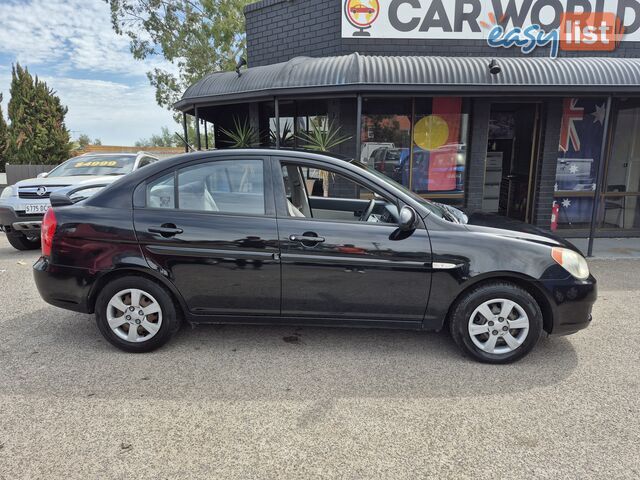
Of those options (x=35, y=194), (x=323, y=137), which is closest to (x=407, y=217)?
(x=323, y=137)

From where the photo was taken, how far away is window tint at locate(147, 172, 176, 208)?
3.47 meters

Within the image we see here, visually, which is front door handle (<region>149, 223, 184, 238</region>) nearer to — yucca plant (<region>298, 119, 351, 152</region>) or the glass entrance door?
yucca plant (<region>298, 119, 351, 152</region>)

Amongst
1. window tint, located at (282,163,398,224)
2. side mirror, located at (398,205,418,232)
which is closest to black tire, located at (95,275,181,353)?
window tint, located at (282,163,398,224)

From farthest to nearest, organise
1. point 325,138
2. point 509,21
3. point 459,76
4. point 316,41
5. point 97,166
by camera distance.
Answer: point 316,41, point 97,166, point 509,21, point 325,138, point 459,76

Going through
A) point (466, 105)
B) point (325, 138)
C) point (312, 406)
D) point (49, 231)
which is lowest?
point (312, 406)

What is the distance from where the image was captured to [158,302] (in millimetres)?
3467

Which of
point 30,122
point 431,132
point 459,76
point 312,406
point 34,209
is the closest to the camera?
point 312,406

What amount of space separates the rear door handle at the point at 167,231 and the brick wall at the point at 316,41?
6.05 metres

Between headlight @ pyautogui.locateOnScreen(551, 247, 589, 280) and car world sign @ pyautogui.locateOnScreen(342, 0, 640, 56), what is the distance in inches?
233

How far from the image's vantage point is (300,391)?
302cm

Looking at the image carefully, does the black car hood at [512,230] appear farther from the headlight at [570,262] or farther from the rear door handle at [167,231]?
the rear door handle at [167,231]

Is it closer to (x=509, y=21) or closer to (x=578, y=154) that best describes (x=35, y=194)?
(x=509, y=21)

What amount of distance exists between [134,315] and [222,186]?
1.24 m

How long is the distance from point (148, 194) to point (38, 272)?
3.71 ft
